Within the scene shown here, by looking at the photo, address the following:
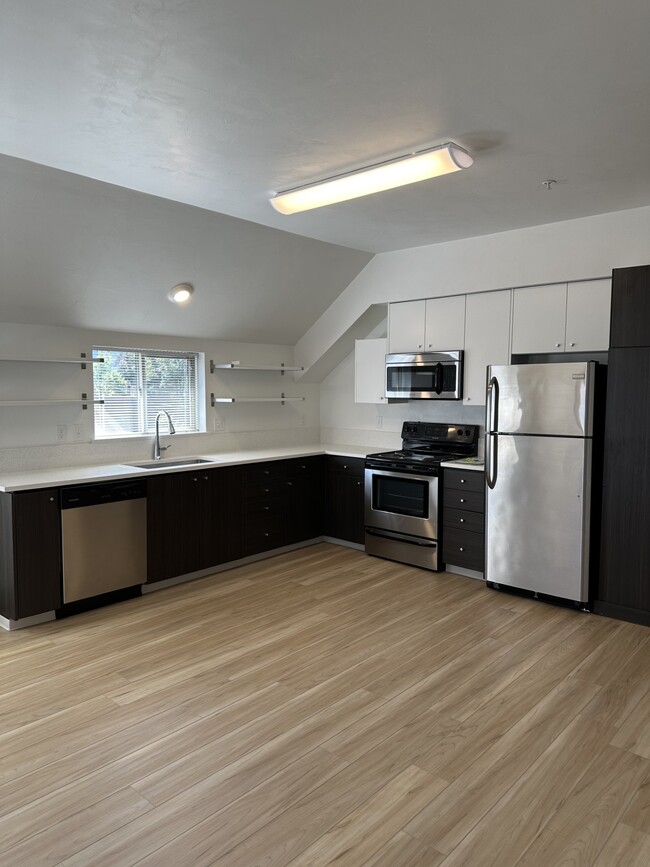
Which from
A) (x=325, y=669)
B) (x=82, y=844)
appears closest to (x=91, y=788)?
(x=82, y=844)

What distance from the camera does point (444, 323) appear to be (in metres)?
4.92

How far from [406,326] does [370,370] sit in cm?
55

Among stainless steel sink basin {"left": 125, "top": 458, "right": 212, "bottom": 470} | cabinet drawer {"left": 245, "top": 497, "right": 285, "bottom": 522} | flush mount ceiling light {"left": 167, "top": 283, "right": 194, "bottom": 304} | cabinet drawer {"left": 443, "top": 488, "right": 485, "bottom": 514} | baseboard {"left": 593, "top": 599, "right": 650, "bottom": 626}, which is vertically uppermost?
flush mount ceiling light {"left": 167, "top": 283, "right": 194, "bottom": 304}

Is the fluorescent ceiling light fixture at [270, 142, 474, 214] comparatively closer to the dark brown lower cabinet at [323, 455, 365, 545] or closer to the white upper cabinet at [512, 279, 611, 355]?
the white upper cabinet at [512, 279, 611, 355]

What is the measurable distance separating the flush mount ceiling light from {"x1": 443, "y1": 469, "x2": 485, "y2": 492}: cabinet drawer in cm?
237

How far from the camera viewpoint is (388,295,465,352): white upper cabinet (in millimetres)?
4840

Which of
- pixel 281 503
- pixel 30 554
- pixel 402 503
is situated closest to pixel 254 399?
pixel 281 503

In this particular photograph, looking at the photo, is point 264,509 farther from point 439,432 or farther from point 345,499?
point 439,432

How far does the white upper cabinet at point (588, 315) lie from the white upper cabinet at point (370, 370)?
1.67m

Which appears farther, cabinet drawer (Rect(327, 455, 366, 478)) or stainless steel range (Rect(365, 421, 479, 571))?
cabinet drawer (Rect(327, 455, 366, 478))

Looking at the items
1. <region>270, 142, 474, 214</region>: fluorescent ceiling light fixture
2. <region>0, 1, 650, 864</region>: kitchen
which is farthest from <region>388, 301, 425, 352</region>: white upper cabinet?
<region>270, 142, 474, 214</region>: fluorescent ceiling light fixture

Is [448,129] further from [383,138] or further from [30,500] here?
[30,500]

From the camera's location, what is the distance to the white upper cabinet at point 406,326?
5.08m

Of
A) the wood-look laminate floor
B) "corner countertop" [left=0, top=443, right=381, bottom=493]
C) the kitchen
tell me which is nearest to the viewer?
the wood-look laminate floor
